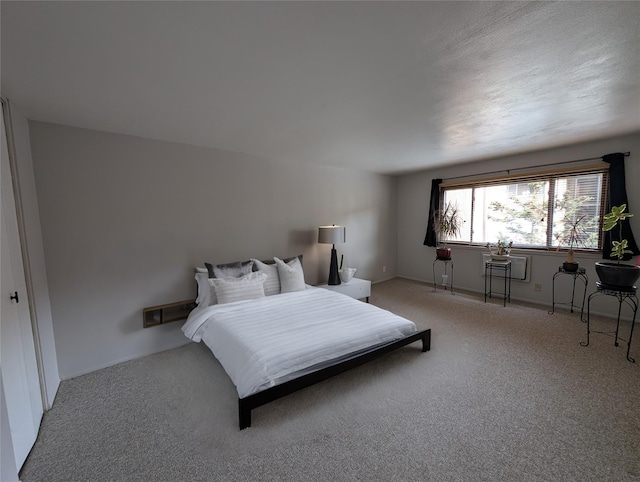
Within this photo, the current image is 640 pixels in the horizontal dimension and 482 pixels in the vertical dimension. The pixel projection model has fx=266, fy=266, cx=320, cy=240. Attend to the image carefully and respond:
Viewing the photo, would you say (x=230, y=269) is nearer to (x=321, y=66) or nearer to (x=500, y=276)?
(x=321, y=66)

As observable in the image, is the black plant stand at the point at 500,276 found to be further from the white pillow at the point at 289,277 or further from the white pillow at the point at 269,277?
the white pillow at the point at 269,277

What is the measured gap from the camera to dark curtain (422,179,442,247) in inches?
203

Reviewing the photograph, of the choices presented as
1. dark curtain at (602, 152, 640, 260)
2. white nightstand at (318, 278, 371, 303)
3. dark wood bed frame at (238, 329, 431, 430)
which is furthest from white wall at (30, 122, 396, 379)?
dark curtain at (602, 152, 640, 260)

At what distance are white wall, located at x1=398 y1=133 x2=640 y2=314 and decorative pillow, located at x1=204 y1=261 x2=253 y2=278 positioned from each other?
3.69 m

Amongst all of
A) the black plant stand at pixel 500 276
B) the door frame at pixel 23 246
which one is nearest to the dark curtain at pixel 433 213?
the black plant stand at pixel 500 276

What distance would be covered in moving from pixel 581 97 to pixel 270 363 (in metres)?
3.12

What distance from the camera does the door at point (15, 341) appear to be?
153 cm

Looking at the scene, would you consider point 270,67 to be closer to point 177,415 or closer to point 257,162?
point 257,162

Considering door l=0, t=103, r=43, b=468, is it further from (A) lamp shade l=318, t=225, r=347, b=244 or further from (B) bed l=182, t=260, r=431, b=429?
(A) lamp shade l=318, t=225, r=347, b=244

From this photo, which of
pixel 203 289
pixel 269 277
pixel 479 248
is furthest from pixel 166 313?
pixel 479 248

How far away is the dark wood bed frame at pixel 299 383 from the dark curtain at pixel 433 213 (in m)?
3.17

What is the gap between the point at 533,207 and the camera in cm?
415

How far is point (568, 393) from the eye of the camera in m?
2.07

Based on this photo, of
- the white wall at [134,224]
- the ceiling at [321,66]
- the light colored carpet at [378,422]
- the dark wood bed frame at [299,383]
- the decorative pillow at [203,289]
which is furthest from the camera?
the decorative pillow at [203,289]
